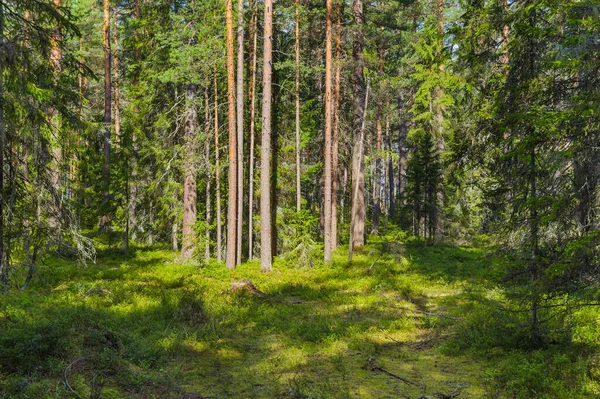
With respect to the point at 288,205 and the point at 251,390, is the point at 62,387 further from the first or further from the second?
the point at 288,205

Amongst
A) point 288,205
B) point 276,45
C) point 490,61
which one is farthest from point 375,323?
point 276,45

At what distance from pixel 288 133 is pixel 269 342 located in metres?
15.1

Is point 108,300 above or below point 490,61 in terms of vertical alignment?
below

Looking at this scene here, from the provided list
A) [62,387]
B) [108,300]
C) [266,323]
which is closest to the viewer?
[62,387]

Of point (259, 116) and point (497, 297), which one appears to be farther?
point (259, 116)

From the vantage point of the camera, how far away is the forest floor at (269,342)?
23.6ft

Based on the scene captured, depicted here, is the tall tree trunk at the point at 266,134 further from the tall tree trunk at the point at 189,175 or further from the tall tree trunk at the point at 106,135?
the tall tree trunk at the point at 106,135

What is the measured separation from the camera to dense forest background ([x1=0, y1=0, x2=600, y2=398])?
7.98 metres

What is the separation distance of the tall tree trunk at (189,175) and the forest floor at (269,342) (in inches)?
128

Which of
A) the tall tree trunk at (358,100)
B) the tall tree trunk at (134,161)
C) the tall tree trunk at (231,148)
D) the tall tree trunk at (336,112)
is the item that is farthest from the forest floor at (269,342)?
the tall tree trunk at (134,161)

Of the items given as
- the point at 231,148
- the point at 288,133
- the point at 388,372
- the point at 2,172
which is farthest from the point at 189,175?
the point at 388,372

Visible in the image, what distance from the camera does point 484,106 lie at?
1071cm

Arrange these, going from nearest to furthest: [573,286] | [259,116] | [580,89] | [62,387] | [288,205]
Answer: [62,387] < [573,286] < [580,89] < [259,116] < [288,205]

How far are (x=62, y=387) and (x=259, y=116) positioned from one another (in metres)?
17.5
